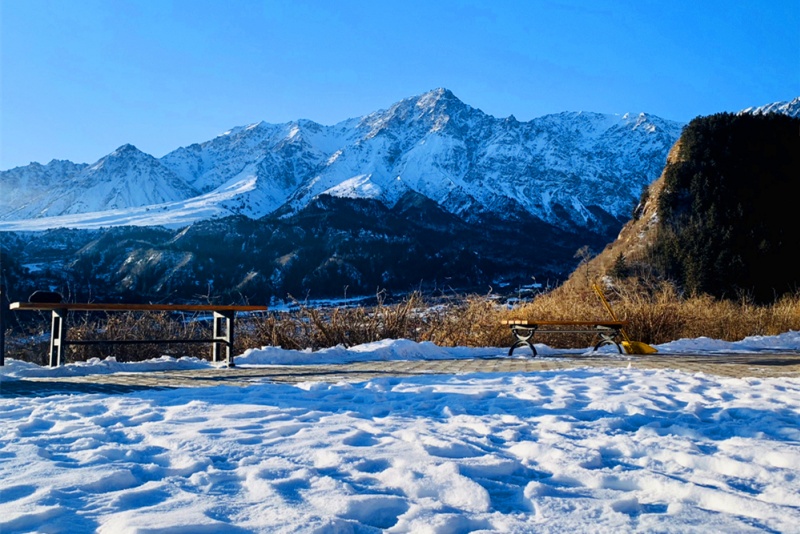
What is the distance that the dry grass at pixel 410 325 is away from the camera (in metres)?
9.72

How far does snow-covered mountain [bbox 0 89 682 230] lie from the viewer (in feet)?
363

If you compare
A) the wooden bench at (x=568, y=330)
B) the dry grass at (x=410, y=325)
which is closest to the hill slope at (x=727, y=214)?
the dry grass at (x=410, y=325)

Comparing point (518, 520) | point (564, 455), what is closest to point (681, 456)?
point (564, 455)

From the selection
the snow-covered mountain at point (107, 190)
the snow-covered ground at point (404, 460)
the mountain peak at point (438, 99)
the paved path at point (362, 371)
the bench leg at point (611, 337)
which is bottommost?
the snow-covered ground at point (404, 460)

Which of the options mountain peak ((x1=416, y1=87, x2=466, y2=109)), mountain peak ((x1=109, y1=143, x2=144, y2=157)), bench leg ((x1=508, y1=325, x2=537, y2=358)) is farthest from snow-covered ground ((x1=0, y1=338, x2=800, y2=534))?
mountain peak ((x1=109, y1=143, x2=144, y2=157))

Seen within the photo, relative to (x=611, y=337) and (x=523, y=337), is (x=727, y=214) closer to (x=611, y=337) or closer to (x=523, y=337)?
(x=611, y=337)

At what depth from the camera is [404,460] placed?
2.79 metres

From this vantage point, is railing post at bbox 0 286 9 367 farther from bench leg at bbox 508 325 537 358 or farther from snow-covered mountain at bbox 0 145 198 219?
Answer: snow-covered mountain at bbox 0 145 198 219

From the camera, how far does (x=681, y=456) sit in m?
2.87

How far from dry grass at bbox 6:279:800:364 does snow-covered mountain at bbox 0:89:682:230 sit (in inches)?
3143

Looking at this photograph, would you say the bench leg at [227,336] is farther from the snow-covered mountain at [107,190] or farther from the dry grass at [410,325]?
the snow-covered mountain at [107,190]

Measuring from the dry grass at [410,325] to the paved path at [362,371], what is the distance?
267 cm

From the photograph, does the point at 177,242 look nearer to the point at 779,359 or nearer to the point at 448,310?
the point at 448,310

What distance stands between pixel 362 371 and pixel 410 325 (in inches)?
177
